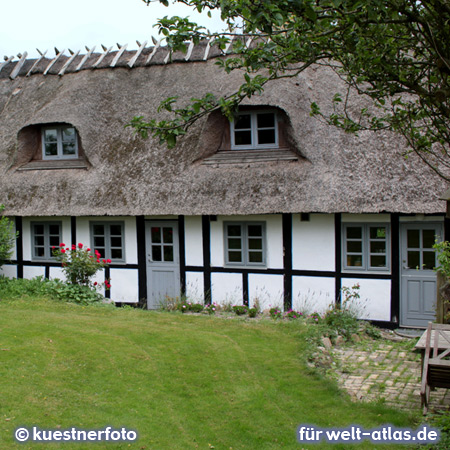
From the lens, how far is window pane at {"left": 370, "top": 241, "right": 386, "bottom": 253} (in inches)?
409

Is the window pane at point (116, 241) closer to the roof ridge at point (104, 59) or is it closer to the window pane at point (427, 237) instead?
the roof ridge at point (104, 59)

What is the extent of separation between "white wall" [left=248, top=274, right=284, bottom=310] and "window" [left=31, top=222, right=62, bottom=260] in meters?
4.79

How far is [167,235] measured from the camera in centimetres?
1199

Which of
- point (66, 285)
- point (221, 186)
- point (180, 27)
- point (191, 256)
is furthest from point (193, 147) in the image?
point (180, 27)

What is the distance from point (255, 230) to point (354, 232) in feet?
6.65

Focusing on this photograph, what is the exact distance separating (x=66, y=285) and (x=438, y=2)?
9533 millimetres

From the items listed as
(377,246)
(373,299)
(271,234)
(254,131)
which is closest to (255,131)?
(254,131)

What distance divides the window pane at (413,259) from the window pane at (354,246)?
925mm

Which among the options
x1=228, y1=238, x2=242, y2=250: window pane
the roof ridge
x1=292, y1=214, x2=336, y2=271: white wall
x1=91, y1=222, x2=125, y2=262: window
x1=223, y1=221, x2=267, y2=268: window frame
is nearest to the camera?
x1=292, y1=214, x2=336, y2=271: white wall

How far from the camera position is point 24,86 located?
14.9 metres

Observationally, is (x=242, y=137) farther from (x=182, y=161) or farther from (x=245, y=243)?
(x=245, y=243)

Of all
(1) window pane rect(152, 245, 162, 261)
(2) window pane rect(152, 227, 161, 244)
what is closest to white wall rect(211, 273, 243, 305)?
(1) window pane rect(152, 245, 162, 261)

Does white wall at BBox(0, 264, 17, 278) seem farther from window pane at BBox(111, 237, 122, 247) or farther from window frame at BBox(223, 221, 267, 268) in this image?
window frame at BBox(223, 221, 267, 268)

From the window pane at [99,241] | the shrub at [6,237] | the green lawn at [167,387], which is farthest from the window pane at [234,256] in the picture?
the shrub at [6,237]
